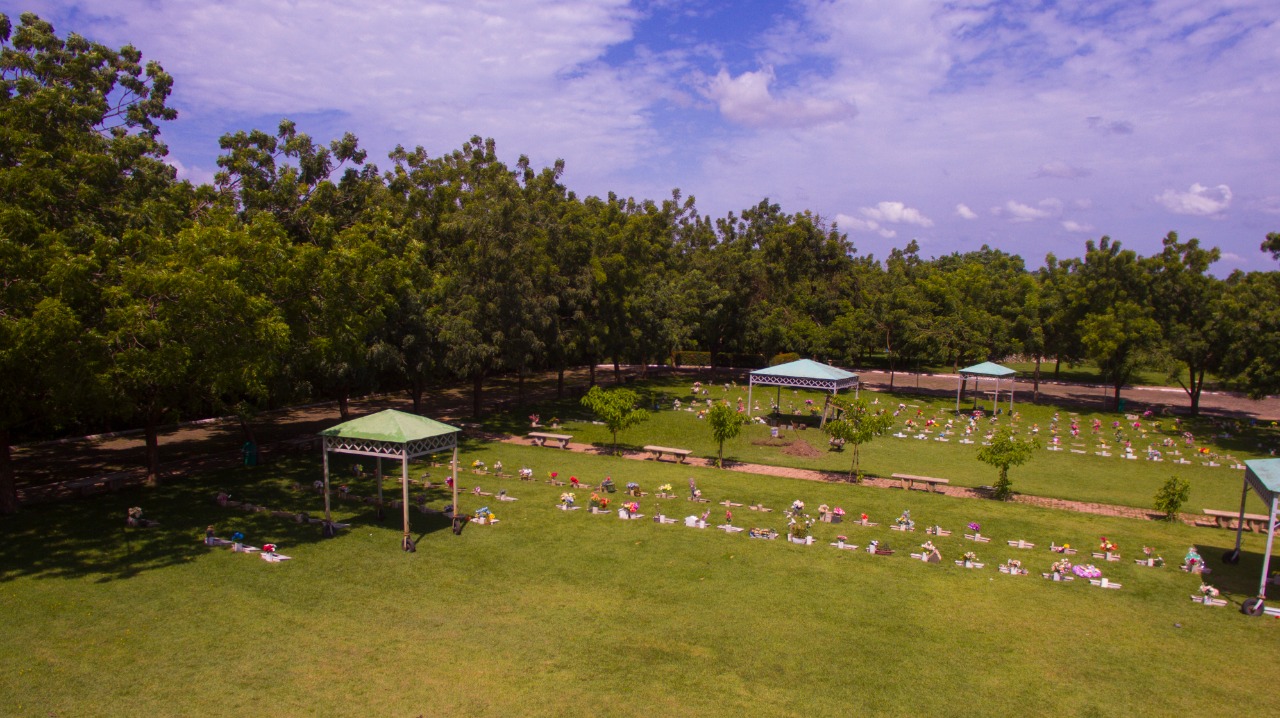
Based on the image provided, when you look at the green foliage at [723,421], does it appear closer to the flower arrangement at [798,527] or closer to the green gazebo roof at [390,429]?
the flower arrangement at [798,527]

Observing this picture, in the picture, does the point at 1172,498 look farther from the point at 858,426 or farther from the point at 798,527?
the point at 798,527

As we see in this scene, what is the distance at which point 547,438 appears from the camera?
2866 centimetres

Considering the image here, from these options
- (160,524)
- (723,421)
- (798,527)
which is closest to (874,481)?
(723,421)

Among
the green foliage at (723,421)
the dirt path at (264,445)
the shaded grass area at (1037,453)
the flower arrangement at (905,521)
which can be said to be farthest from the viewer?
the green foliage at (723,421)

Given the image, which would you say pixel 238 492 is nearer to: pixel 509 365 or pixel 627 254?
pixel 509 365

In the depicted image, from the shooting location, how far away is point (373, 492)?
2050cm

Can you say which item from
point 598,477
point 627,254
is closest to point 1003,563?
point 598,477

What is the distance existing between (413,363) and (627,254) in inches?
627

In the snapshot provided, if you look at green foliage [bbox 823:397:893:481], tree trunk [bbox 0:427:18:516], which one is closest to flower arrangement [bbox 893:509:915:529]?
green foliage [bbox 823:397:893:481]

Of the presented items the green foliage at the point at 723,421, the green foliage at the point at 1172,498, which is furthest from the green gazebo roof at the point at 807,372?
the green foliage at the point at 1172,498

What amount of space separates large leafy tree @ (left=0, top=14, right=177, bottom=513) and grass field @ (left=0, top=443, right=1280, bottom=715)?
3503 millimetres

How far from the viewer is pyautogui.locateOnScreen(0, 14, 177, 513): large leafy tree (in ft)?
45.6

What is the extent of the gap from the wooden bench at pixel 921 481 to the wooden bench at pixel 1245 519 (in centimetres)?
689

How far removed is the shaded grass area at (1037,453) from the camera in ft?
81.0
